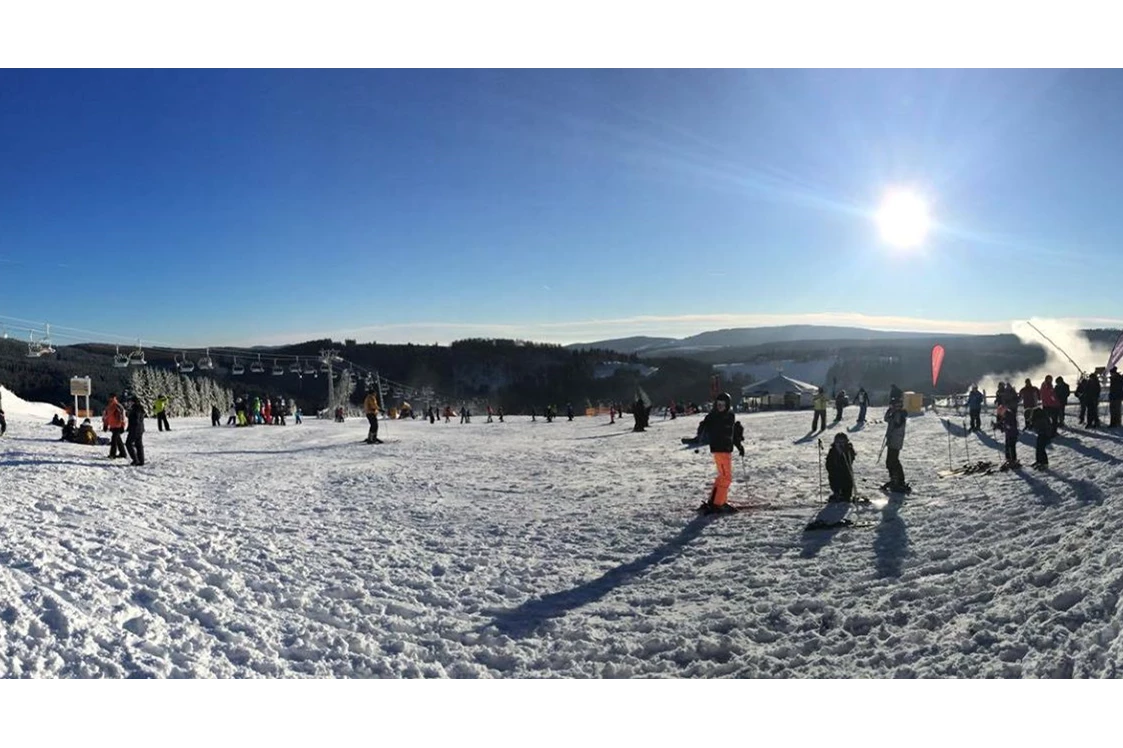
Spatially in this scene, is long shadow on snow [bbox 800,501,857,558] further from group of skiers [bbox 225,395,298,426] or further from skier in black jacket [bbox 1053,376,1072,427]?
group of skiers [bbox 225,395,298,426]

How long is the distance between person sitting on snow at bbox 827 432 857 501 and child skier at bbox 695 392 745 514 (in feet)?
6.03

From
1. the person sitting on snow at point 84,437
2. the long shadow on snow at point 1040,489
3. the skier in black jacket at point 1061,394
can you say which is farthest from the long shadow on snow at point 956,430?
the person sitting on snow at point 84,437

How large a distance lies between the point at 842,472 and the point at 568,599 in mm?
6354

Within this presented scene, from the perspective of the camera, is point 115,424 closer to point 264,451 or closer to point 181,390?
point 264,451

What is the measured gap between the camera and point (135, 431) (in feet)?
46.4

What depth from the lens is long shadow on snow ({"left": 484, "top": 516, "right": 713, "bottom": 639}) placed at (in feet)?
17.9

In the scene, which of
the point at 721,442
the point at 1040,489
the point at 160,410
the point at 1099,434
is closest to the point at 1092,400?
the point at 1099,434

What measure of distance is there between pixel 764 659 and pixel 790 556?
276 cm

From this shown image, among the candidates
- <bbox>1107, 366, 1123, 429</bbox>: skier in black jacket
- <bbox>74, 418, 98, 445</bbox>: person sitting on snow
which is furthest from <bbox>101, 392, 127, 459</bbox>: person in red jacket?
<bbox>1107, 366, 1123, 429</bbox>: skier in black jacket
